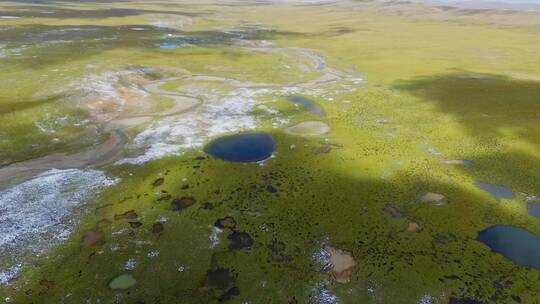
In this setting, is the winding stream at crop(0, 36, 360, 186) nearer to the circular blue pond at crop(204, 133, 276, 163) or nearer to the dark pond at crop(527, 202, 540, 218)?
the circular blue pond at crop(204, 133, 276, 163)

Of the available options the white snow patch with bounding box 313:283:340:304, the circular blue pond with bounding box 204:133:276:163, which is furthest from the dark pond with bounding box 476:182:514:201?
the circular blue pond with bounding box 204:133:276:163

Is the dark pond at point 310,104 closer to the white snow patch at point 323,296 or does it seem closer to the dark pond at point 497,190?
the dark pond at point 497,190

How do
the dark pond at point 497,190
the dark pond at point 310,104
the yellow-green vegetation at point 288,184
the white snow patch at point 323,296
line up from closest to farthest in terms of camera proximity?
the white snow patch at point 323,296 < the yellow-green vegetation at point 288,184 < the dark pond at point 497,190 < the dark pond at point 310,104

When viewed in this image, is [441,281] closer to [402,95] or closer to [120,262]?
[120,262]

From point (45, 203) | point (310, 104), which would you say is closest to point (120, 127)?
point (45, 203)

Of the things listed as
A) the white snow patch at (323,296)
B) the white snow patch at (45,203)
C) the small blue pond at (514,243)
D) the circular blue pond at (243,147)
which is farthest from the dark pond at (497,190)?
the white snow patch at (45,203)
